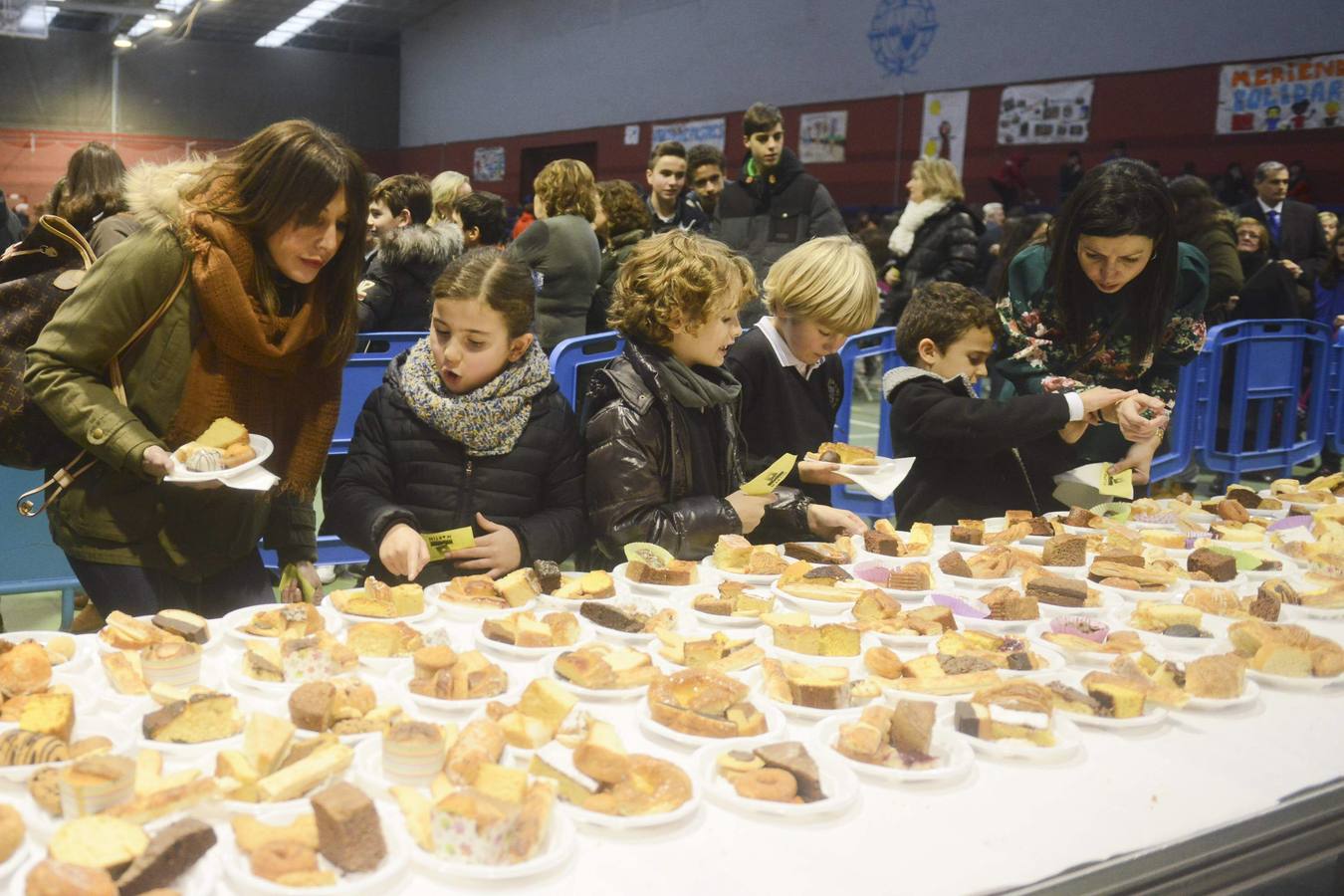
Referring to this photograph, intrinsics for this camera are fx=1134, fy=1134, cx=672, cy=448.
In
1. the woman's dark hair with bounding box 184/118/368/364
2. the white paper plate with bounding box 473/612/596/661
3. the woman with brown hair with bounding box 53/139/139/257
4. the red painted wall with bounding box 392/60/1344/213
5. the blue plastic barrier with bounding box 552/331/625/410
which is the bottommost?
the white paper plate with bounding box 473/612/596/661

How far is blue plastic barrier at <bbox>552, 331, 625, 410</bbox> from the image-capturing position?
12.8 feet

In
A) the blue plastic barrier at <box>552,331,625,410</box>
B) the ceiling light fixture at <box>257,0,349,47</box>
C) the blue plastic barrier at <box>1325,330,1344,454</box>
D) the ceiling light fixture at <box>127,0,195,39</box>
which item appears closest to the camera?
the blue plastic barrier at <box>552,331,625,410</box>

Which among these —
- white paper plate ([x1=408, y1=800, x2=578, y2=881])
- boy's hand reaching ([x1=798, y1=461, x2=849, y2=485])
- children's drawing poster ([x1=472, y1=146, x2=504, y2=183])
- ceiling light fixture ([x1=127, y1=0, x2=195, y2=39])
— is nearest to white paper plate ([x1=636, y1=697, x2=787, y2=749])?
white paper plate ([x1=408, y1=800, x2=578, y2=881])

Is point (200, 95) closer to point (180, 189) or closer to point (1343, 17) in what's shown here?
point (1343, 17)

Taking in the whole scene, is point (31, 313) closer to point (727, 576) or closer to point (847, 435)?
point (727, 576)

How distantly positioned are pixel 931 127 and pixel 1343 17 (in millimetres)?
3462

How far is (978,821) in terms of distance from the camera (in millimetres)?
1201

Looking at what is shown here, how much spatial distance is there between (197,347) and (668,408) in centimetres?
94

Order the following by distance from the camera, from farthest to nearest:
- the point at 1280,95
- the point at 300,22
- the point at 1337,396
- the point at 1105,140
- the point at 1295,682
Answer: the point at 300,22, the point at 1105,140, the point at 1280,95, the point at 1337,396, the point at 1295,682

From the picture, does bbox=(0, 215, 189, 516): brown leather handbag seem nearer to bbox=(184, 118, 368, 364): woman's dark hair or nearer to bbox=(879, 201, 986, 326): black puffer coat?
bbox=(184, 118, 368, 364): woman's dark hair

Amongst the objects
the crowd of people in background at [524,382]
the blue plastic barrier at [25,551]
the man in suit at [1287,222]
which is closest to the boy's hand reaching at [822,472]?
the crowd of people in background at [524,382]

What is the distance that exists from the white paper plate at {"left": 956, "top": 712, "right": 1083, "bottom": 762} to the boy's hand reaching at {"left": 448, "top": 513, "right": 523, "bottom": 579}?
111 cm

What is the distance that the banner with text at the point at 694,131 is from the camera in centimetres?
1283

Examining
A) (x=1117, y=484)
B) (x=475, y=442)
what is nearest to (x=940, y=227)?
(x=1117, y=484)
